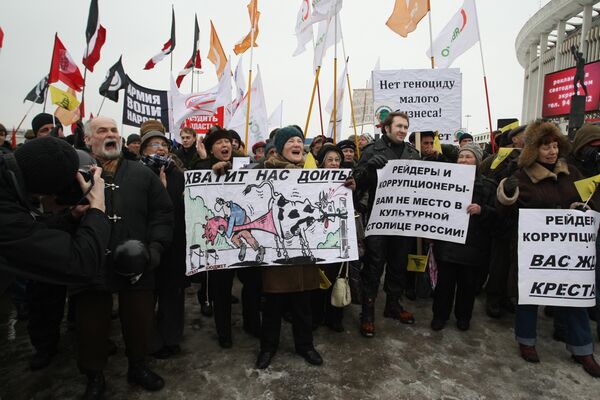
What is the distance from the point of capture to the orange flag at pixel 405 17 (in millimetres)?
6000

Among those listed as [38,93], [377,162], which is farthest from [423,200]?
[38,93]

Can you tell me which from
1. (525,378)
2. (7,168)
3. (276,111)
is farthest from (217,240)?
(276,111)

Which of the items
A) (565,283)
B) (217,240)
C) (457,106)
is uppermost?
(457,106)

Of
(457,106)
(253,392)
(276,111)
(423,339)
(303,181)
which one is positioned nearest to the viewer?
(253,392)

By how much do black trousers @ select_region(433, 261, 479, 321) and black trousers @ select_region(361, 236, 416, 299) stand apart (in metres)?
0.42

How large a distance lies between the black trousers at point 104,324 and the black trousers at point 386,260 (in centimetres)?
218

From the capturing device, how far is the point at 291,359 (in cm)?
334

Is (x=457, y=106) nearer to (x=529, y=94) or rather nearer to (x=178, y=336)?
(x=178, y=336)

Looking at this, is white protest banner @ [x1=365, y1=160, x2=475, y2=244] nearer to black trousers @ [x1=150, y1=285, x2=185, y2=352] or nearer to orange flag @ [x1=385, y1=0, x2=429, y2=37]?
black trousers @ [x1=150, y1=285, x2=185, y2=352]

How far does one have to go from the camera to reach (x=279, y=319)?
3293mm

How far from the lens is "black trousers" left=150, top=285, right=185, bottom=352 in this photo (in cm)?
340

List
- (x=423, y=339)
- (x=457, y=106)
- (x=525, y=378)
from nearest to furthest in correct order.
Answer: (x=525, y=378) < (x=423, y=339) < (x=457, y=106)

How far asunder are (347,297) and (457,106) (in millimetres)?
3025

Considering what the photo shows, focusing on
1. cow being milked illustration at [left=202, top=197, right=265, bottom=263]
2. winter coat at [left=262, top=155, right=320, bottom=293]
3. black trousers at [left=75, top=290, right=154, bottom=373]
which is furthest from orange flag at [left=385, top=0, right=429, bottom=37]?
black trousers at [left=75, top=290, right=154, bottom=373]
